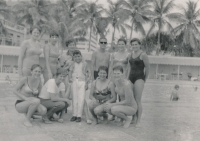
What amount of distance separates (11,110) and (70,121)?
173cm

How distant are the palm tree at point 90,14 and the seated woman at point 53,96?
34.7 m

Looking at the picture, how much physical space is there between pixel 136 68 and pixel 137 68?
0.02 meters

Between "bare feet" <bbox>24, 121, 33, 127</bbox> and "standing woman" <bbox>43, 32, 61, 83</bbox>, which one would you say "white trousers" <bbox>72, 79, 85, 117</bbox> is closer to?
"standing woman" <bbox>43, 32, 61, 83</bbox>

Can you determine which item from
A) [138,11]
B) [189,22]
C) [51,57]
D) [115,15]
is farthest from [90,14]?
[51,57]

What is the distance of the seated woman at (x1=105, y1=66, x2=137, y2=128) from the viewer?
480cm

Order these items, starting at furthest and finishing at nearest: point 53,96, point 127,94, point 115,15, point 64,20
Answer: point 115,15 < point 64,20 < point 53,96 < point 127,94

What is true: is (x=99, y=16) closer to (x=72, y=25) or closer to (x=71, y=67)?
(x=72, y=25)

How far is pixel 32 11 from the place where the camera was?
38406 millimetres

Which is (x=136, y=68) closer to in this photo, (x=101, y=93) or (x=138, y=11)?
(x=101, y=93)

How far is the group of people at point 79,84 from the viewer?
15.9 ft

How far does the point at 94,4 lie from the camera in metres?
40.5

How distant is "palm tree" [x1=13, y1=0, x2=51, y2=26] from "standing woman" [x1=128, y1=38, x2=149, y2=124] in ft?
114

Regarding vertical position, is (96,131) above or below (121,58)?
below

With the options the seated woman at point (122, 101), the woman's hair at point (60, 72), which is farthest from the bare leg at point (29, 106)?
the seated woman at point (122, 101)
